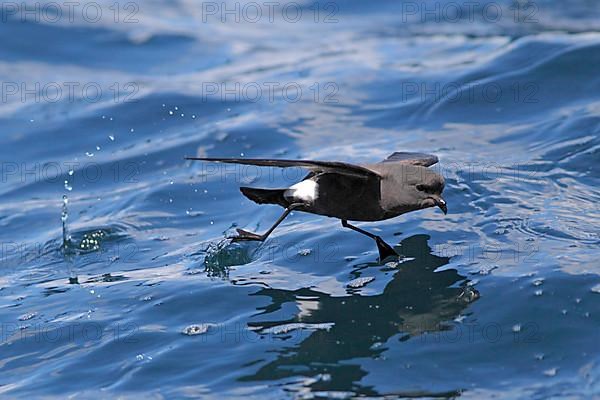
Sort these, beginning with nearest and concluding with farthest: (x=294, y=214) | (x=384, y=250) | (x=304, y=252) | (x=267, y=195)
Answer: (x=267, y=195) → (x=384, y=250) → (x=304, y=252) → (x=294, y=214)

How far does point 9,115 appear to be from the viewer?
12250 mm

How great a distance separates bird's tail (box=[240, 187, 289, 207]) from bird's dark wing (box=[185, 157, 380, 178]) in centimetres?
29

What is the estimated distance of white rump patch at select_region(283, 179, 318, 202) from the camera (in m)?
6.52

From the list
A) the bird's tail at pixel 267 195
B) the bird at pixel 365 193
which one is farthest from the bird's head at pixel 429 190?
the bird's tail at pixel 267 195

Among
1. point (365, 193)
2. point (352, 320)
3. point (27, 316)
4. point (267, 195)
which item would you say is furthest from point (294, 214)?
point (27, 316)

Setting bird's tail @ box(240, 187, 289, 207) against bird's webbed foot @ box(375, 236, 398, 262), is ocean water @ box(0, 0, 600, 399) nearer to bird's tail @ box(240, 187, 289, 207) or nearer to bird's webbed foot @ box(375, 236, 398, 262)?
bird's webbed foot @ box(375, 236, 398, 262)

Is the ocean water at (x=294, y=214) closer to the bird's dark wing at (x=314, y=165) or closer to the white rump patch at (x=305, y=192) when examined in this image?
the white rump patch at (x=305, y=192)

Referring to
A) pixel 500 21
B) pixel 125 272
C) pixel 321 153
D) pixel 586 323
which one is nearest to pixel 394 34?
pixel 500 21

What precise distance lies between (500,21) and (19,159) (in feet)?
23.3

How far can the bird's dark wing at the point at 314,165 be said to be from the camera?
18.0ft

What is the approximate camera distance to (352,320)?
622 centimetres

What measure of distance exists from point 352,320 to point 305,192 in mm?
877

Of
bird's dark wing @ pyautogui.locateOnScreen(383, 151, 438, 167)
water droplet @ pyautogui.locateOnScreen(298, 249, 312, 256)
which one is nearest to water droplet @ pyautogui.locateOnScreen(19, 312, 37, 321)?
water droplet @ pyautogui.locateOnScreen(298, 249, 312, 256)

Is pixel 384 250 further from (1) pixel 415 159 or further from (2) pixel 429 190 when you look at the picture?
(1) pixel 415 159
